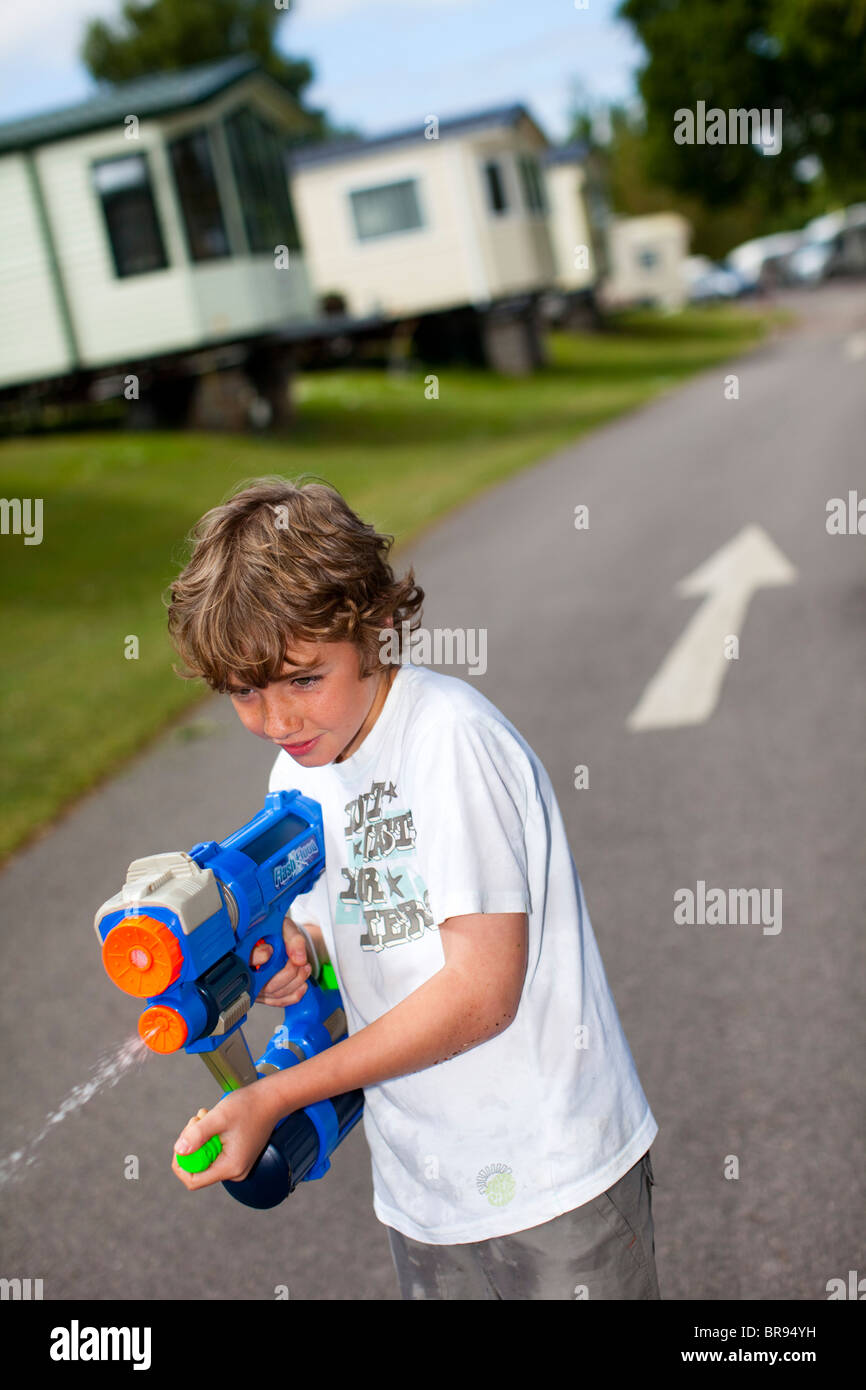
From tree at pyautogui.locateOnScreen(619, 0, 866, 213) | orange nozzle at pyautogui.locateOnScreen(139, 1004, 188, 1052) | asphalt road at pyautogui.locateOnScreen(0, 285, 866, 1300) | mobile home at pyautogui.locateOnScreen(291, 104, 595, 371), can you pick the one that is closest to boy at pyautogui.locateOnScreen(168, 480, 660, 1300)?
orange nozzle at pyautogui.locateOnScreen(139, 1004, 188, 1052)

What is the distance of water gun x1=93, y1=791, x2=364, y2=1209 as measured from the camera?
5.49 feet

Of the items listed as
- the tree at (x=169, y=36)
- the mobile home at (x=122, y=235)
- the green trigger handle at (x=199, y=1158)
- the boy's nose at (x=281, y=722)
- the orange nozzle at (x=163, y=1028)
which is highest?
the tree at (x=169, y=36)

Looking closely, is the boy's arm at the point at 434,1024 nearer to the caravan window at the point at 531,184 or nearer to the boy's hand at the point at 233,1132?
the boy's hand at the point at 233,1132

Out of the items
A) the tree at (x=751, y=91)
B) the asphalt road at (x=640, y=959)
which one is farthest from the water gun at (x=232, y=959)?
the tree at (x=751, y=91)

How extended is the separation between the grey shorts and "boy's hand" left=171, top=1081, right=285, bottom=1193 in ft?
1.71

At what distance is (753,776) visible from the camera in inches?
240

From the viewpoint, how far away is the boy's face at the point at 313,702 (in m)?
1.91

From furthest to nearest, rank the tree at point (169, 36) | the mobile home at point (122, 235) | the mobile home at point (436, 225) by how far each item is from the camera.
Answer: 1. the tree at point (169, 36)
2. the mobile home at point (436, 225)
3. the mobile home at point (122, 235)

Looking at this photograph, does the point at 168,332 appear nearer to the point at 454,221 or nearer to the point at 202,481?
the point at 202,481

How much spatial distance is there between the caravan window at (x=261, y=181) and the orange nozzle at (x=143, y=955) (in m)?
24.9

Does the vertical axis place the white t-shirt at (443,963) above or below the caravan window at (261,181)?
below

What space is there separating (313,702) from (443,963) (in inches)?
17.3

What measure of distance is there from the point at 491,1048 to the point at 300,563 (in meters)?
0.80
